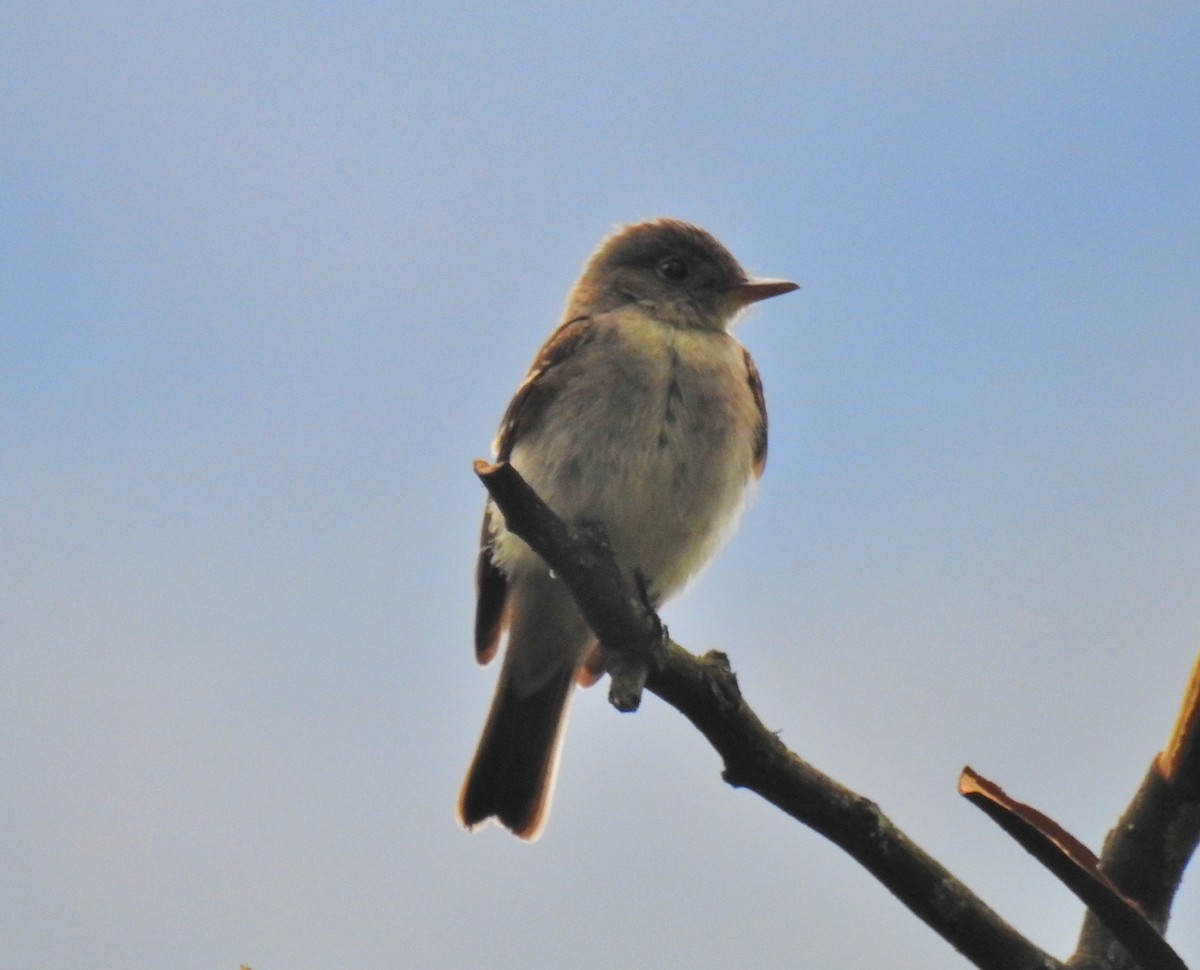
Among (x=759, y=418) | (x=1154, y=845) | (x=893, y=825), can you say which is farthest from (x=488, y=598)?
(x=1154, y=845)

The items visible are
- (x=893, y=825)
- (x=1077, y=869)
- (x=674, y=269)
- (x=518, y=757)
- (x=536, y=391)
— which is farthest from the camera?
(x=674, y=269)

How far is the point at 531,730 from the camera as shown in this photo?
7.24 meters

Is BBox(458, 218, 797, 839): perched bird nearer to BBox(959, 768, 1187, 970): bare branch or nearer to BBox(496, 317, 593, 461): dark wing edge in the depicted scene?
BBox(496, 317, 593, 461): dark wing edge

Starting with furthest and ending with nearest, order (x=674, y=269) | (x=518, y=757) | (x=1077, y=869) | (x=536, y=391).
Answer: (x=674, y=269) < (x=518, y=757) < (x=536, y=391) < (x=1077, y=869)

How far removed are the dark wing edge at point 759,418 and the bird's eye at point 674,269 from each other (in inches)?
32.5

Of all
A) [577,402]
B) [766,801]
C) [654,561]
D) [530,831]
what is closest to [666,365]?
[577,402]

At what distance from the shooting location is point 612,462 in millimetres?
6078

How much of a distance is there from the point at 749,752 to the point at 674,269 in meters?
4.61

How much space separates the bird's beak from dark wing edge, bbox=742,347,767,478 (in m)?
0.60

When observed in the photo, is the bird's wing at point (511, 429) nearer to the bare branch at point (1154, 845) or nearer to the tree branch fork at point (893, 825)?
the tree branch fork at point (893, 825)

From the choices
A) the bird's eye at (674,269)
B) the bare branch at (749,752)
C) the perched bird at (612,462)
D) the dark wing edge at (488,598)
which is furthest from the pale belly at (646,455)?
the bare branch at (749,752)

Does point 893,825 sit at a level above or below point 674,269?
below

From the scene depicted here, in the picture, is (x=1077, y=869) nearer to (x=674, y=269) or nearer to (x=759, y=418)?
(x=759, y=418)

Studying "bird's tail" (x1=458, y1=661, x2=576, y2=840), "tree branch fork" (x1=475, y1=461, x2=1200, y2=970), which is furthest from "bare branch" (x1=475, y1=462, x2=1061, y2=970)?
"bird's tail" (x1=458, y1=661, x2=576, y2=840)
